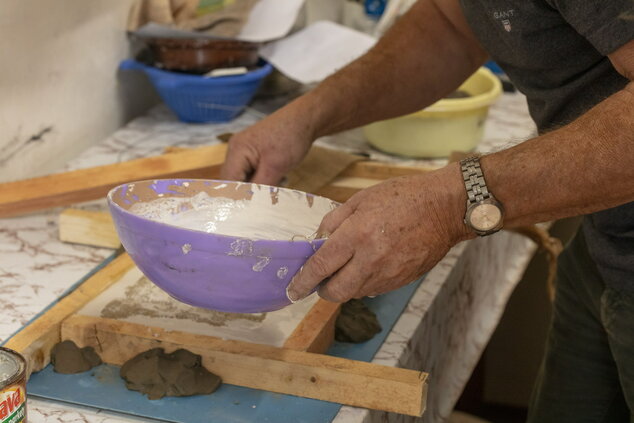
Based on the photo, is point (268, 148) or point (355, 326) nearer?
point (355, 326)

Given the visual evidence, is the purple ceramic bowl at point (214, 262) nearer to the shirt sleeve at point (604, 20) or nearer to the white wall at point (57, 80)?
the shirt sleeve at point (604, 20)

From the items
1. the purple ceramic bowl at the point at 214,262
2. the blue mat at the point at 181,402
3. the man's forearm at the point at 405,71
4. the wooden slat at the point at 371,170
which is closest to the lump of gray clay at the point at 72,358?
the blue mat at the point at 181,402

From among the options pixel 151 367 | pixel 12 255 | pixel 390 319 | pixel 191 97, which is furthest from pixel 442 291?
pixel 191 97

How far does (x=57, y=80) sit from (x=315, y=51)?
2.26ft

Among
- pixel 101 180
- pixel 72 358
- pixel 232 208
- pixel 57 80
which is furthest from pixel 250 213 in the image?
pixel 57 80

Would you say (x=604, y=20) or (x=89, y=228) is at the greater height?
(x=604, y=20)

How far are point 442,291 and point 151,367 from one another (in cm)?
53

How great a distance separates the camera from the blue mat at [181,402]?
99 centimetres

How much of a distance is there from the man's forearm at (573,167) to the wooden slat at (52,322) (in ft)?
1.94

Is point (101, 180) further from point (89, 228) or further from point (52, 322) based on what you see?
point (52, 322)

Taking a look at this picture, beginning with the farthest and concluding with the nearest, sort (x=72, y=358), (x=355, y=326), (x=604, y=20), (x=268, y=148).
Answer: (x=268, y=148) → (x=355, y=326) → (x=72, y=358) → (x=604, y=20)

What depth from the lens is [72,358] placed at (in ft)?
3.49

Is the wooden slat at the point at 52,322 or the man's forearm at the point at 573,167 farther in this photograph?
the wooden slat at the point at 52,322

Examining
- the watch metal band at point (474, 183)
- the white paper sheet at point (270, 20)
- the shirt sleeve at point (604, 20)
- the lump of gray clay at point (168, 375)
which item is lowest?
the lump of gray clay at point (168, 375)
